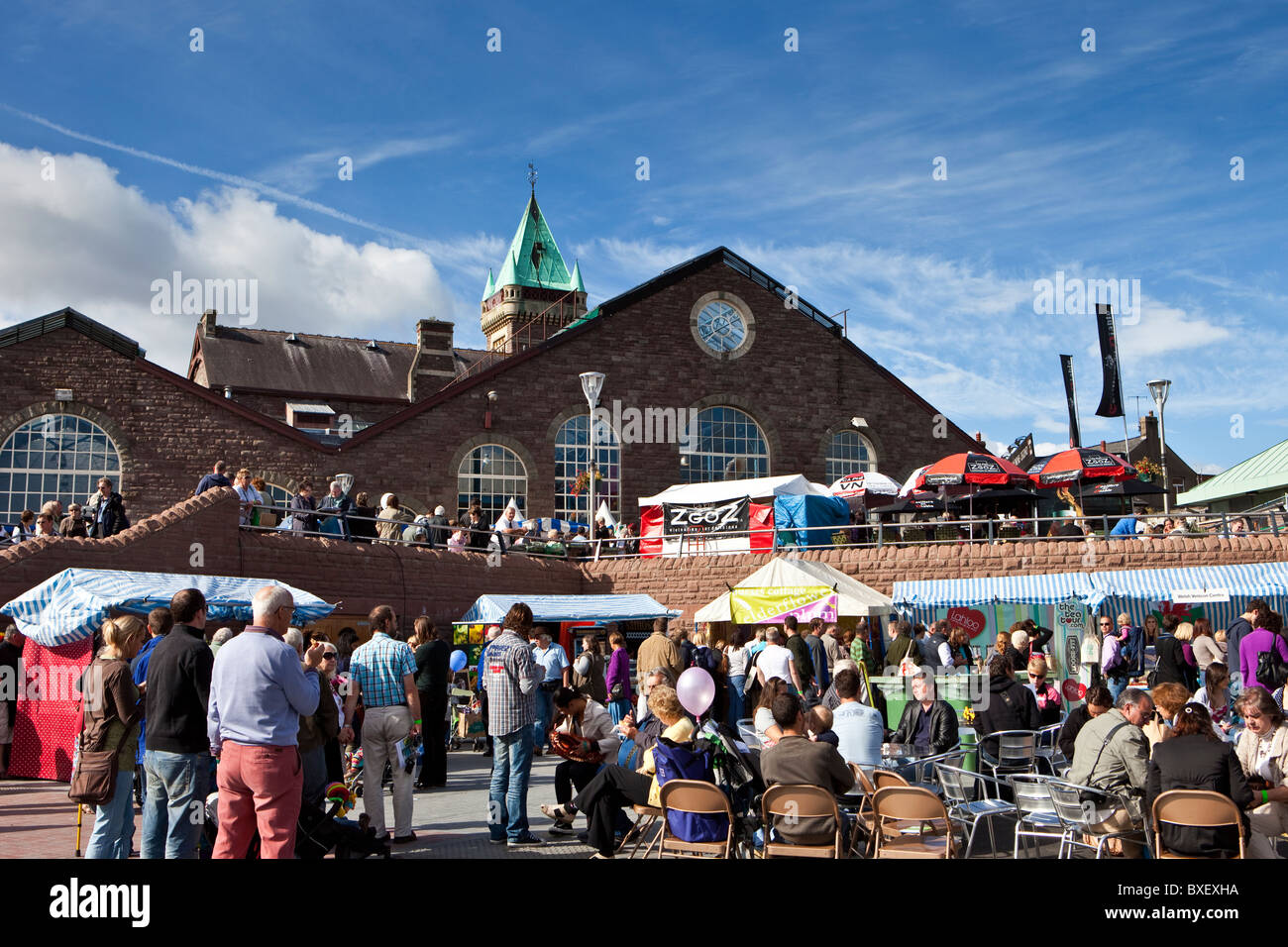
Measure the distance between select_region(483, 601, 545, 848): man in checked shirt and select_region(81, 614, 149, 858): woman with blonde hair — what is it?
2.55 metres

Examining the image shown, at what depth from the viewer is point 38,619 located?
12312 millimetres

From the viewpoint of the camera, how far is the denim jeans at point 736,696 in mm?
14469

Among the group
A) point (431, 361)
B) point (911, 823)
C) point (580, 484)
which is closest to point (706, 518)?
point (580, 484)

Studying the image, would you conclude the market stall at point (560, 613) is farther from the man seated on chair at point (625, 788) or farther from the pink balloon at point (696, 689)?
the man seated on chair at point (625, 788)

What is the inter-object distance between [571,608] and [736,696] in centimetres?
475

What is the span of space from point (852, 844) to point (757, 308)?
93.3 feet

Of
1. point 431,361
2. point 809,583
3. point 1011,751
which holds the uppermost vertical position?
point 431,361

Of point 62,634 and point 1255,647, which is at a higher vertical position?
point 62,634

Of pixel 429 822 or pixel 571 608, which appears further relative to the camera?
pixel 571 608

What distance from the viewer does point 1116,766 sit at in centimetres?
773

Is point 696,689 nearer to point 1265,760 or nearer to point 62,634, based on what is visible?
point 1265,760

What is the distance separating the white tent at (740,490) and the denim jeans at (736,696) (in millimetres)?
11674

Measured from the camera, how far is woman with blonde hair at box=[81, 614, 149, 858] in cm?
718
